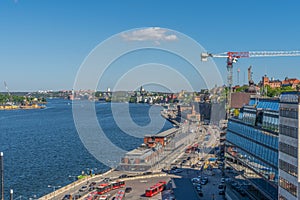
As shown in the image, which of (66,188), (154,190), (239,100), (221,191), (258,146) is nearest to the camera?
(258,146)

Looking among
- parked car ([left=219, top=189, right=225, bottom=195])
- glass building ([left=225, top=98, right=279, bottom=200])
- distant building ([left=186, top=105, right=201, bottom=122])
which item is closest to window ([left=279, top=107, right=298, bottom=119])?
glass building ([left=225, top=98, right=279, bottom=200])

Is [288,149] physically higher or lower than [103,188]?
higher

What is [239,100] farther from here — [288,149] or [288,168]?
[288,168]

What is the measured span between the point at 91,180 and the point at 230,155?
9052 mm

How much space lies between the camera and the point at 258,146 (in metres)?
13.0

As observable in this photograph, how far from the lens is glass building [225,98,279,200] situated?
1141cm

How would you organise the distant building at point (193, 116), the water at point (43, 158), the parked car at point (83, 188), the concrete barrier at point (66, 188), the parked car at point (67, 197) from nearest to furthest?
the parked car at point (67, 197), the concrete barrier at point (66, 188), the parked car at point (83, 188), the water at point (43, 158), the distant building at point (193, 116)

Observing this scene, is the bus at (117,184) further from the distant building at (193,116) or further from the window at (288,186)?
the distant building at (193,116)

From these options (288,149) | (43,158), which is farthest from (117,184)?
(43,158)

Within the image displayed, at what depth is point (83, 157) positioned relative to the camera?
3288 cm

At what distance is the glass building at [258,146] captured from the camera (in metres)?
11.4

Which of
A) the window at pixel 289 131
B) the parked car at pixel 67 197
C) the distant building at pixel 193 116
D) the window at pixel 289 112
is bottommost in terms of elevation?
the parked car at pixel 67 197

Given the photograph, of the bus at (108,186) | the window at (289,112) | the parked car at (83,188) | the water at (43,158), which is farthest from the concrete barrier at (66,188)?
the window at (289,112)

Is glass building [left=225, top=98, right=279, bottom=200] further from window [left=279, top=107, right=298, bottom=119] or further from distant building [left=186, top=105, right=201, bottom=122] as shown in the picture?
distant building [left=186, top=105, right=201, bottom=122]
